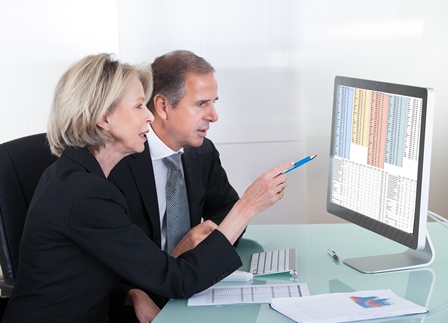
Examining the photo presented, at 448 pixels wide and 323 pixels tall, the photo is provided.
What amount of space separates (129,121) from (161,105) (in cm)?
61

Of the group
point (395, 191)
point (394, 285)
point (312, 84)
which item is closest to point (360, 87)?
point (395, 191)

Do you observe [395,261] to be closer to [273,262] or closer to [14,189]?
[273,262]

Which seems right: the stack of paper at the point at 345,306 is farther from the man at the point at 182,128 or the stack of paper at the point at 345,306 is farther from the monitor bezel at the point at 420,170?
the man at the point at 182,128

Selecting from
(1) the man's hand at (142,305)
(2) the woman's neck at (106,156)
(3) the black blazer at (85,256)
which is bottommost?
(1) the man's hand at (142,305)

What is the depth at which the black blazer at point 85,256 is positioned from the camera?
181 cm

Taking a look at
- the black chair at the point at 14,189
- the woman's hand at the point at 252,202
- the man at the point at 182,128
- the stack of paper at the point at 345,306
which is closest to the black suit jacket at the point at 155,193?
the man at the point at 182,128

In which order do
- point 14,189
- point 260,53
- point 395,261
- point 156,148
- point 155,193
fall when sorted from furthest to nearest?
point 260,53, point 156,148, point 155,193, point 14,189, point 395,261

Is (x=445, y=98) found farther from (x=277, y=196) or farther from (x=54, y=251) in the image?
(x=54, y=251)

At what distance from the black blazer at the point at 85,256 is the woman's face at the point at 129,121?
100 millimetres

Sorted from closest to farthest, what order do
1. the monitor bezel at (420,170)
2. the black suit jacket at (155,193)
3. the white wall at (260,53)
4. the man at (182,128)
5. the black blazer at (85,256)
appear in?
the black blazer at (85,256)
the monitor bezel at (420,170)
the black suit jacket at (155,193)
the man at (182,128)
the white wall at (260,53)

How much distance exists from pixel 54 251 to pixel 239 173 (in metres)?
2.49

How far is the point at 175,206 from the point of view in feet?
8.07

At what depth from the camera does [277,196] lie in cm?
208

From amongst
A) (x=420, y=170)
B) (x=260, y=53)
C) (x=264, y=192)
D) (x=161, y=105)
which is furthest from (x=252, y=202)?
(x=260, y=53)
